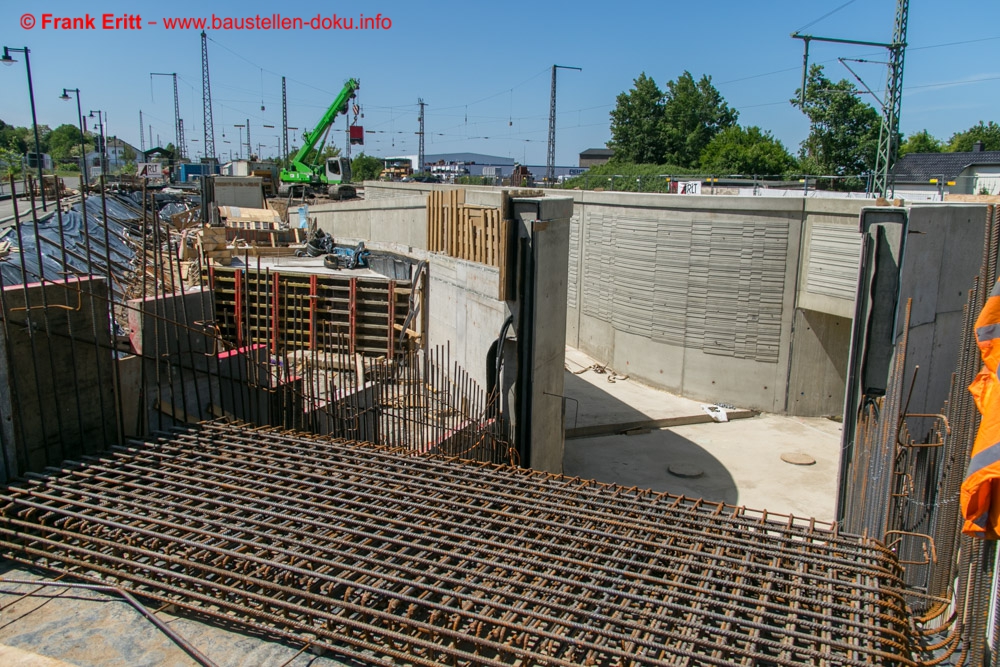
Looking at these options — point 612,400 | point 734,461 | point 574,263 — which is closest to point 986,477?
point 734,461

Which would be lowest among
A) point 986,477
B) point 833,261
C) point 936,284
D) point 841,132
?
point 986,477

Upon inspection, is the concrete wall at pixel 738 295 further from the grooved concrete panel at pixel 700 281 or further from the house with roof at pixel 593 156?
the house with roof at pixel 593 156

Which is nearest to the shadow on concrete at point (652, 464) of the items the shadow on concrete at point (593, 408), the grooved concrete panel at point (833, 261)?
the shadow on concrete at point (593, 408)

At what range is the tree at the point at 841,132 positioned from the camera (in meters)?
44.0

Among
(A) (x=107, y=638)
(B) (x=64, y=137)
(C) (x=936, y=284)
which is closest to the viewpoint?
(A) (x=107, y=638)

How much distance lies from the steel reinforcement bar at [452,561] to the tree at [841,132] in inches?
1768

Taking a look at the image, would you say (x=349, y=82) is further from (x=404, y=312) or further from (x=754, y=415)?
(x=754, y=415)

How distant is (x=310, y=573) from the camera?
394 centimetres

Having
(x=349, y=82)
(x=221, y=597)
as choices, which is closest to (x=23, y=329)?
(x=221, y=597)

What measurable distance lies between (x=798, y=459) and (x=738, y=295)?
402 centimetres

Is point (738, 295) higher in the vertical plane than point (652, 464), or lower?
higher

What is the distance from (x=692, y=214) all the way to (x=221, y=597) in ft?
44.5

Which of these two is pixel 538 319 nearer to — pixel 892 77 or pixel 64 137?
pixel 892 77

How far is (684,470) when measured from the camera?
12.1 metres
